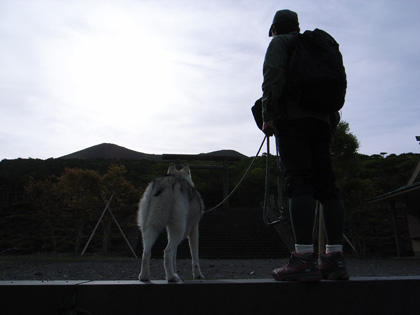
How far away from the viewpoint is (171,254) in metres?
2.78

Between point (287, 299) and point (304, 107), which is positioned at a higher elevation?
point (304, 107)

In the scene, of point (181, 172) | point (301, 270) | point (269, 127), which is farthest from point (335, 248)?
point (181, 172)

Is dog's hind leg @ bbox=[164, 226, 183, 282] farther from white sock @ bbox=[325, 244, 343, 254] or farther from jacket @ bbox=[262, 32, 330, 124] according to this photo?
jacket @ bbox=[262, 32, 330, 124]

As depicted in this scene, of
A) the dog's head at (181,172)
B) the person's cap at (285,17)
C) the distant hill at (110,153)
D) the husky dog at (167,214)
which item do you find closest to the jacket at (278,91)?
the person's cap at (285,17)

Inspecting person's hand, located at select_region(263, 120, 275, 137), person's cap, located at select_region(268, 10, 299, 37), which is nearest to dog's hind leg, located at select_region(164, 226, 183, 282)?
person's hand, located at select_region(263, 120, 275, 137)

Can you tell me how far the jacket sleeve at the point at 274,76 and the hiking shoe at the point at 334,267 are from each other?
1.08 m

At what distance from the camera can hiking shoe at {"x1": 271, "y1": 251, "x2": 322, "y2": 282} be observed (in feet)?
6.89

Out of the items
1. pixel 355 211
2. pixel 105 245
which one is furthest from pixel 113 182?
pixel 355 211

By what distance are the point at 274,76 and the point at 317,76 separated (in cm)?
30

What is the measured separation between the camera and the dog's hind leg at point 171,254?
2.56 metres

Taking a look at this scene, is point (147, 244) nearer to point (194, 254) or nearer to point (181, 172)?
point (194, 254)

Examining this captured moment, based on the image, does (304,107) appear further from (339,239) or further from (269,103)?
(339,239)

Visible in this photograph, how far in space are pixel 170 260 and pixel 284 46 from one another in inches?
75.3

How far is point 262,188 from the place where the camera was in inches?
980
